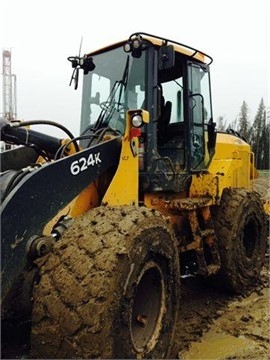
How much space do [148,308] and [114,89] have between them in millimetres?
2106

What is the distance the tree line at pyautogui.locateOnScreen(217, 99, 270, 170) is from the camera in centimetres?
3559

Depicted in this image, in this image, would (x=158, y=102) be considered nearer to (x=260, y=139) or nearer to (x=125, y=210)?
(x=125, y=210)

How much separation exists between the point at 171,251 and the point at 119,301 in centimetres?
82

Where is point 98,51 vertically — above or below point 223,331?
above

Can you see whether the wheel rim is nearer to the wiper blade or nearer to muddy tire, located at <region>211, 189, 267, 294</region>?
the wiper blade

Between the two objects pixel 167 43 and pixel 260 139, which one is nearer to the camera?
pixel 167 43

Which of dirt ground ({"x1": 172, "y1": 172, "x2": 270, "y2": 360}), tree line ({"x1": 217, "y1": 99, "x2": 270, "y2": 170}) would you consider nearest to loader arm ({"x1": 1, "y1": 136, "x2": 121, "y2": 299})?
dirt ground ({"x1": 172, "y1": 172, "x2": 270, "y2": 360})

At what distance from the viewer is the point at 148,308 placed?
119 inches

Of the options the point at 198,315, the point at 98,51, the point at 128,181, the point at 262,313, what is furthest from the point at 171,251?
the point at 98,51

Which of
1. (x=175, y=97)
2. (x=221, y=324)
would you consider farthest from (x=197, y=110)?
(x=221, y=324)

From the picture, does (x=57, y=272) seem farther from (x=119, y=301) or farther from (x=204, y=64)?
(x=204, y=64)

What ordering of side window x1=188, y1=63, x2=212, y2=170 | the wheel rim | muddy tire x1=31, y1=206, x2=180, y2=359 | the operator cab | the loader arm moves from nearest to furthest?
muddy tire x1=31, y1=206, x2=180, y2=359 < the loader arm < the wheel rim < the operator cab < side window x1=188, y1=63, x2=212, y2=170

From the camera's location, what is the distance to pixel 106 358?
2291 millimetres

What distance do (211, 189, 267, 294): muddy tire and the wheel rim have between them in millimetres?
1800
